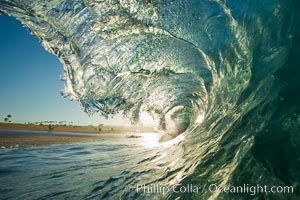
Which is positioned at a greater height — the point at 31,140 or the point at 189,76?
the point at 189,76

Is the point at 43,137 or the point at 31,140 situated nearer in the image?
the point at 31,140

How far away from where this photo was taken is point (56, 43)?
5992 millimetres

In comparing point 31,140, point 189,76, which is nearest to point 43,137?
point 31,140

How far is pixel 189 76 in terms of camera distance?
8.09 metres

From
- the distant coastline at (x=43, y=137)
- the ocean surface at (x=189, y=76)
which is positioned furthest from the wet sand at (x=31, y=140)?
the ocean surface at (x=189, y=76)

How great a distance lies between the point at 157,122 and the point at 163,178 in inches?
443

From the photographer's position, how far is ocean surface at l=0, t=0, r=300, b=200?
2.70 metres

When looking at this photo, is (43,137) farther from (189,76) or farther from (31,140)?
(189,76)

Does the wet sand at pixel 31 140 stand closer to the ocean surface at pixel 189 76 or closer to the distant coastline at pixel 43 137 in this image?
the distant coastline at pixel 43 137

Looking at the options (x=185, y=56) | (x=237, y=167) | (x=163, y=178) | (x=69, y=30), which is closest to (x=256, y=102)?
(x=237, y=167)

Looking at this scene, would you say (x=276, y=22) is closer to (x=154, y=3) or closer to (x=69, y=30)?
(x=154, y=3)

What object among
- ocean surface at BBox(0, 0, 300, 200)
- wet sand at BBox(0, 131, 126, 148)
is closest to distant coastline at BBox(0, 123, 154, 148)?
wet sand at BBox(0, 131, 126, 148)

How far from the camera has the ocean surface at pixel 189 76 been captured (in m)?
2.70

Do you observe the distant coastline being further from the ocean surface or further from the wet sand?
the ocean surface
